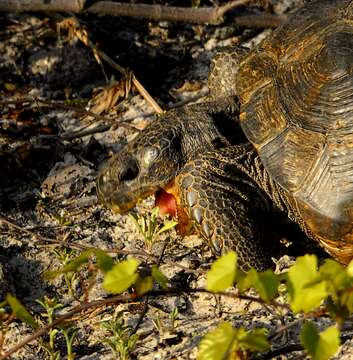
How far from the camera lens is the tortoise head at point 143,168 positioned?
4785 millimetres

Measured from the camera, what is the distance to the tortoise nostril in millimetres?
4852

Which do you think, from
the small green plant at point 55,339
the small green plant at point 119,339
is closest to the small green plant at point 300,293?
the small green plant at point 119,339

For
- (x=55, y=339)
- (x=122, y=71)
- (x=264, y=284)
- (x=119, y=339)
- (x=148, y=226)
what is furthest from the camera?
(x=122, y=71)

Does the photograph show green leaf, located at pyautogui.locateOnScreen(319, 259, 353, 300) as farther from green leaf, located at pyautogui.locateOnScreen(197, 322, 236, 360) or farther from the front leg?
the front leg

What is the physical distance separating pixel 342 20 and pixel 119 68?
91.1 inches

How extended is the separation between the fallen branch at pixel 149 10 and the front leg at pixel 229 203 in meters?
2.04

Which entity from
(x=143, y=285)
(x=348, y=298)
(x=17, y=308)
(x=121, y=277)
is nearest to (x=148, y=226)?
(x=17, y=308)

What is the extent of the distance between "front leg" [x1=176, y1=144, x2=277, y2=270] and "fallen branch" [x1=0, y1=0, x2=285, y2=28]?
2.04 metres

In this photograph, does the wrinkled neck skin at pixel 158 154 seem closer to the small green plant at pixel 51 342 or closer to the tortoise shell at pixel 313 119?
the tortoise shell at pixel 313 119

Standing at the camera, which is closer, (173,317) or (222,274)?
(222,274)

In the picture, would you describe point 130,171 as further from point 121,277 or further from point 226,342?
point 226,342

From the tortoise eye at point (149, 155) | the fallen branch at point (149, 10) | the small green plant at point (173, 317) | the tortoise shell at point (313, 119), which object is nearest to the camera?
the small green plant at point (173, 317)

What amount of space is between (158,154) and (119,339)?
59.9 inches

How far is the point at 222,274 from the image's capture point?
2402 mm
